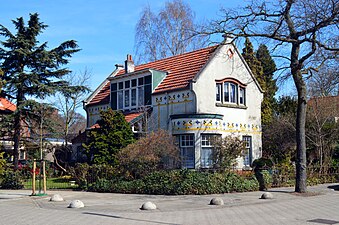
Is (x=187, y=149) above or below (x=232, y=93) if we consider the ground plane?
below

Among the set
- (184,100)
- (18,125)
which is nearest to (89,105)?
(18,125)

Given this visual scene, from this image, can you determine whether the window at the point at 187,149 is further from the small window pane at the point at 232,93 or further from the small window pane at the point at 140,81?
the small window pane at the point at 140,81

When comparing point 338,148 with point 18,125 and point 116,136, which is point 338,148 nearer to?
point 116,136

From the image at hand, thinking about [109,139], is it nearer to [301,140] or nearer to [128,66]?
[301,140]

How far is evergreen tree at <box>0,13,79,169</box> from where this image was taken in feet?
97.9

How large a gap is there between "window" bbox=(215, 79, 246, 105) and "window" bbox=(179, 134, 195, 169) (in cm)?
357

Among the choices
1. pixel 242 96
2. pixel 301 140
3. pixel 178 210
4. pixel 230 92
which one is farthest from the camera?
pixel 242 96

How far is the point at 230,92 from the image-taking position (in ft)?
96.5

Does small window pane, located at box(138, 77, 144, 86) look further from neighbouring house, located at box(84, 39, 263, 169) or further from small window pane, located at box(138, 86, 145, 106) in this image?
small window pane, located at box(138, 86, 145, 106)

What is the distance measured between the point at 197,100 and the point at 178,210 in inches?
484

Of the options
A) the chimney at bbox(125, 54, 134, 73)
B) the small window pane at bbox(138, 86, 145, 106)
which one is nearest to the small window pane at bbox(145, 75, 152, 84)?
the small window pane at bbox(138, 86, 145, 106)

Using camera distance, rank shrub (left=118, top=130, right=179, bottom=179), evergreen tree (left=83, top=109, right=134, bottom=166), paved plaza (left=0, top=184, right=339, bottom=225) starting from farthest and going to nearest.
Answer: evergreen tree (left=83, top=109, right=134, bottom=166) → shrub (left=118, top=130, right=179, bottom=179) → paved plaza (left=0, top=184, right=339, bottom=225)

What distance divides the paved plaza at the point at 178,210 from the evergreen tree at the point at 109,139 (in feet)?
11.2

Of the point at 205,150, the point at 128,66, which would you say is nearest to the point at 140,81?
the point at 128,66
